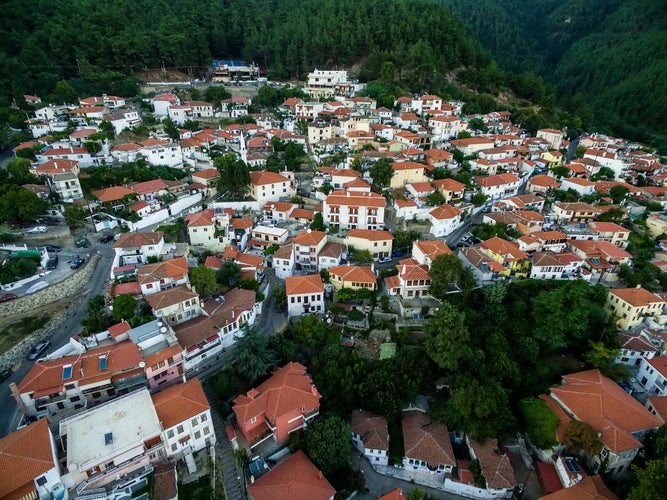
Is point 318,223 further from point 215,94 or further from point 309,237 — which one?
point 215,94

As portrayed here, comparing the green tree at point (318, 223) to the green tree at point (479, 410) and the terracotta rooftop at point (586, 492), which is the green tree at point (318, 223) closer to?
the green tree at point (479, 410)

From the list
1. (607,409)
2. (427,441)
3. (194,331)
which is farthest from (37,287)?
(607,409)

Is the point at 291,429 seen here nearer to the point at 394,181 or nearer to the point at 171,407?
the point at 171,407

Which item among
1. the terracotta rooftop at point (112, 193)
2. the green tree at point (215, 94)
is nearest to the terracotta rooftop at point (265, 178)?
the terracotta rooftop at point (112, 193)

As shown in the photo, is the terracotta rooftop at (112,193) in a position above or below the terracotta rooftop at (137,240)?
above

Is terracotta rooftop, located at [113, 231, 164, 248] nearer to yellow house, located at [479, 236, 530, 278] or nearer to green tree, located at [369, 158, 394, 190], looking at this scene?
green tree, located at [369, 158, 394, 190]

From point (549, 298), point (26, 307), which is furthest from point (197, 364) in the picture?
point (549, 298)

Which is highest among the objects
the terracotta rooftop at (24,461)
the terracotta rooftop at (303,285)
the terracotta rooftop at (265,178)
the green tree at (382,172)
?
the green tree at (382,172)
